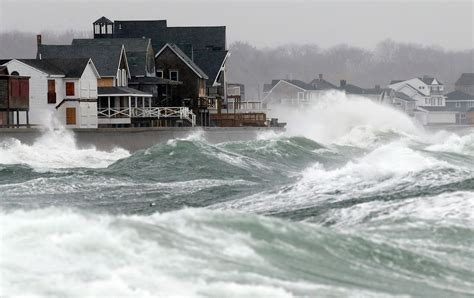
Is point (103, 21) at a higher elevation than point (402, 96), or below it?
higher

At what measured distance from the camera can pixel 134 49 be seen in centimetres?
7338

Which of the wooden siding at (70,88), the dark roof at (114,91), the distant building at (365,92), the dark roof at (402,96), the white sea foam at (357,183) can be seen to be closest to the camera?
the white sea foam at (357,183)

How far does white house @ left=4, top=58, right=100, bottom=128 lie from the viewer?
57.7 m

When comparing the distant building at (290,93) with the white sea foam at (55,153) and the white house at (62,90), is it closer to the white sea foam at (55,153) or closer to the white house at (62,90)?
the white house at (62,90)

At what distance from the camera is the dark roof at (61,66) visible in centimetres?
5911

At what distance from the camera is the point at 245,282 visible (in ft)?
41.5

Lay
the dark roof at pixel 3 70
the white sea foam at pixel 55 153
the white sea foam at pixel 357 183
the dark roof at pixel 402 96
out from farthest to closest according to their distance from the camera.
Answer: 1. the dark roof at pixel 402 96
2. the dark roof at pixel 3 70
3. the white sea foam at pixel 55 153
4. the white sea foam at pixel 357 183

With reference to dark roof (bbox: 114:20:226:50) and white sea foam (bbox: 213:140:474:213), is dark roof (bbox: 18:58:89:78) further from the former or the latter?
white sea foam (bbox: 213:140:474:213)

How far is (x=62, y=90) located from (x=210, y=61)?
88.1 feet

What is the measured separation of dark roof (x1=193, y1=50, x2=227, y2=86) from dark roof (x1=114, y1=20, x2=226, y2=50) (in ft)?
10.8

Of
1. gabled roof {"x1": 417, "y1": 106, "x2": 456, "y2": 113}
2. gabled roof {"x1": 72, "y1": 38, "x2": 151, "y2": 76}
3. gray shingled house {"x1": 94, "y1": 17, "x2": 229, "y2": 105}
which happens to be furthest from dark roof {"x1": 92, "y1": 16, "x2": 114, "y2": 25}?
gabled roof {"x1": 417, "y1": 106, "x2": 456, "y2": 113}

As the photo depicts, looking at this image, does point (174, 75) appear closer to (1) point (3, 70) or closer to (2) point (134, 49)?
(2) point (134, 49)

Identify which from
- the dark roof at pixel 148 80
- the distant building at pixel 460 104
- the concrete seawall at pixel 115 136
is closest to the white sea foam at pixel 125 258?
the concrete seawall at pixel 115 136

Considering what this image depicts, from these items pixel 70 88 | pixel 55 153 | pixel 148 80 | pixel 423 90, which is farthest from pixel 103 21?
pixel 423 90
